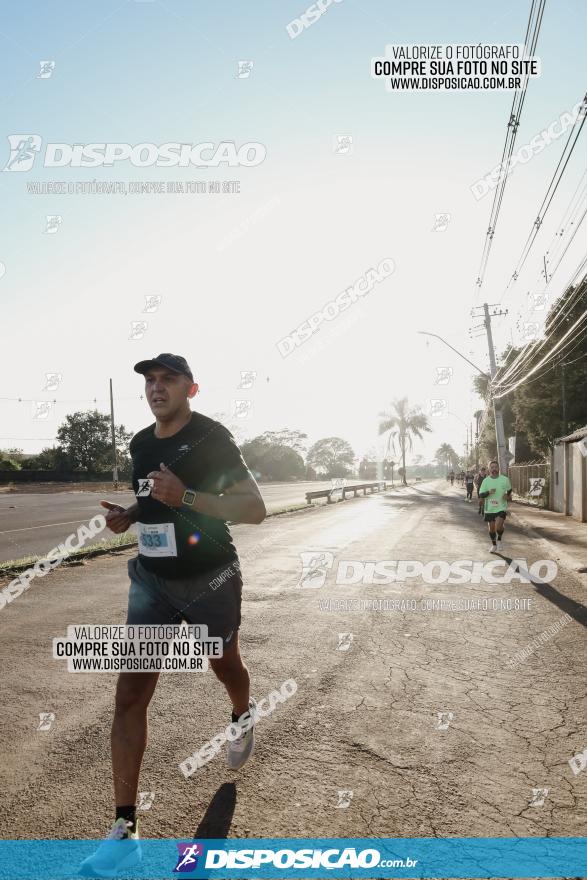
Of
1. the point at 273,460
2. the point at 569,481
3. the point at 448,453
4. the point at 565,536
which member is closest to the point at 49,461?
the point at 273,460

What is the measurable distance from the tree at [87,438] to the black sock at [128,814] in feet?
275

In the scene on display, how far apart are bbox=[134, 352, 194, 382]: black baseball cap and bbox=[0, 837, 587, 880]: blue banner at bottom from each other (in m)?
2.17

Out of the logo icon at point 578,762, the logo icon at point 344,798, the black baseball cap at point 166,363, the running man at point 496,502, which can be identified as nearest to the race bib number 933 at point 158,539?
the black baseball cap at point 166,363

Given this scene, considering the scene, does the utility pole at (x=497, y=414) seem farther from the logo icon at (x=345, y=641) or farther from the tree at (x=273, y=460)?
the tree at (x=273, y=460)

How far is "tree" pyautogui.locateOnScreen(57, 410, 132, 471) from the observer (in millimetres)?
83250

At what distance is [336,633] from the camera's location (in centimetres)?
603

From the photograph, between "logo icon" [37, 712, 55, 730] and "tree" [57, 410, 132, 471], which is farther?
"tree" [57, 410, 132, 471]

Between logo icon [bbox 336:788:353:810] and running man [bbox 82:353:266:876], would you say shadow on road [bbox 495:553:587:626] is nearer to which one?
logo icon [bbox 336:788:353:810]

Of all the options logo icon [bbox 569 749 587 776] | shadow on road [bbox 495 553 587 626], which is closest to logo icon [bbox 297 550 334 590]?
shadow on road [bbox 495 553 587 626]

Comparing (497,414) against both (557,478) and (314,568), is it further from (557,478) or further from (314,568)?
(314,568)

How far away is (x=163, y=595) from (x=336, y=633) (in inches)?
140

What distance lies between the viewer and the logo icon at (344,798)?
2.83 meters

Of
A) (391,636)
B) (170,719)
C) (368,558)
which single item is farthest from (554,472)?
(170,719)

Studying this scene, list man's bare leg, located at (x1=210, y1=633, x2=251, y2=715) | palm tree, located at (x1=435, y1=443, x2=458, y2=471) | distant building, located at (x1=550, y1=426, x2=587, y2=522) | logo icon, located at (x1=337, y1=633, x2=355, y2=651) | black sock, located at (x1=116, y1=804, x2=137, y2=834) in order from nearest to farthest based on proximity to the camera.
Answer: black sock, located at (x1=116, y1=804, x2=137, y2=834)
man's bare leg, located at (x1=210, y1=633, x2=251, y2=715)
logo icon, located at (x1=337, y1=633, x2=355, y2=651)
distant building, located at (x1=550, y1=426, x2=587, y2=522)
palm tree, located at (x1=435, y1=443, x2=458, y2=471)
